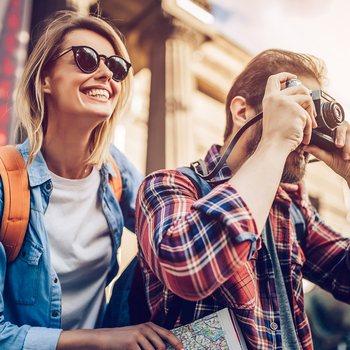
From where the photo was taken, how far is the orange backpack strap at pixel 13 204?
3.63 ft

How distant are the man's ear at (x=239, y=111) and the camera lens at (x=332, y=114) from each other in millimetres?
354

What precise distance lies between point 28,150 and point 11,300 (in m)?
0.63

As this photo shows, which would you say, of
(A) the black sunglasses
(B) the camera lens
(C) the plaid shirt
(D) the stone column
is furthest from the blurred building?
(B) the camera lens

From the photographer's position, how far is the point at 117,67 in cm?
149

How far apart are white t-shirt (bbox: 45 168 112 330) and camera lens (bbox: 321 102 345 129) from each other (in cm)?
109

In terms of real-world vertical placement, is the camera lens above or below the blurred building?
below

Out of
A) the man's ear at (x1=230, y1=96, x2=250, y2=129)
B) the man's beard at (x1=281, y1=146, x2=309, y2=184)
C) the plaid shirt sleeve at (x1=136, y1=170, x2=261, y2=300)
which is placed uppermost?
the man's ear at (x1=230, y1=96, x2=250, y2=129)

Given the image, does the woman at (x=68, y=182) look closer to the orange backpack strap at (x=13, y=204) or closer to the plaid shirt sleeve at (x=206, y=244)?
the orange backpack strap at (x=13, y=204)

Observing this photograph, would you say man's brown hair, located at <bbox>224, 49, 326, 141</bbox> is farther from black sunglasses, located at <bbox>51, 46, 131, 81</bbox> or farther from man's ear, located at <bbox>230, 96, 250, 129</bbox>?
black sunglasses, located at <bbox>51, 46, 131, 81</bbox>

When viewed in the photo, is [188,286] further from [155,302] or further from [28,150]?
[28,150]

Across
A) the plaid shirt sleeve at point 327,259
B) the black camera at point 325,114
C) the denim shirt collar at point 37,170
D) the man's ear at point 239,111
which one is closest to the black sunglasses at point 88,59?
the denim shirt collar at point 37,170

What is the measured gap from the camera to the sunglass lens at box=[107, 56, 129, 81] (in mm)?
1472

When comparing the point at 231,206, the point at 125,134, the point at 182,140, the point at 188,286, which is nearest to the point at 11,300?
the point at 188,286

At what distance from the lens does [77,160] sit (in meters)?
1.48
